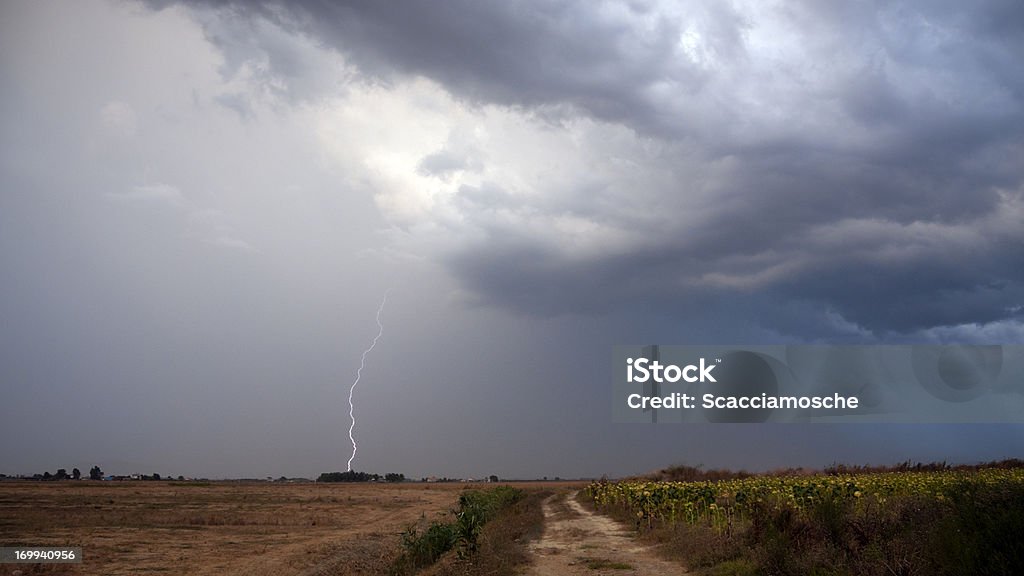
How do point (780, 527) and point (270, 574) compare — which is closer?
point (780, 527)

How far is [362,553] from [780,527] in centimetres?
1697

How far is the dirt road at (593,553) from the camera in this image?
17016mm

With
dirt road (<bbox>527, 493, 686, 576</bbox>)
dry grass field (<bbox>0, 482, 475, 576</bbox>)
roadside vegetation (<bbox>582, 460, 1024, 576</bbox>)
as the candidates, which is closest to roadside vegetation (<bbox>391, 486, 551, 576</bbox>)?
dirt road (<bbox>527, 493, 686, 576</bbox>)

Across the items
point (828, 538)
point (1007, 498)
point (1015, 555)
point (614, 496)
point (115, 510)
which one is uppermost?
point (1007, 498)

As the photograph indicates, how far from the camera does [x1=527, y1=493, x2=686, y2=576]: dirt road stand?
17016 millimetres

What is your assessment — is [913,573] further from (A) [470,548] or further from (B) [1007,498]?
(A) [470,548]

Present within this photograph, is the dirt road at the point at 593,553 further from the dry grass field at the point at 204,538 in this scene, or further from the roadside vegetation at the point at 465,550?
the dry grass field at the point at 204,538

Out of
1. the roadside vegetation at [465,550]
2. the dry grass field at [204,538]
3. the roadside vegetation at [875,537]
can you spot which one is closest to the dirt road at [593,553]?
the roadside vegetation at [465,550]

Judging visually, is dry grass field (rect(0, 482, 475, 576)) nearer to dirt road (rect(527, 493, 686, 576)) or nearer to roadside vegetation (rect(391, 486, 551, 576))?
roadside vegetation (rect(391, 486, 551, 576))

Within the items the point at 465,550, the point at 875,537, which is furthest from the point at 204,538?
the point at 875,537

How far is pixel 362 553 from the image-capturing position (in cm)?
2622

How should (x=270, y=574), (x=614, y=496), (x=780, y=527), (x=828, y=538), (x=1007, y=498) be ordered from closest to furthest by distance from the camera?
1. (x=1007, y=498)
2. (x=828, y=538)
3. (x=780, y=527)
4. (x=270, y=574)
5. (x=614, y=496)

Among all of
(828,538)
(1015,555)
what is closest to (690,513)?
(828,538)

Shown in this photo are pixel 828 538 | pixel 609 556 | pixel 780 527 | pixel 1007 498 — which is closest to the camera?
pixel 1007 498
